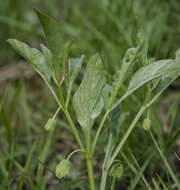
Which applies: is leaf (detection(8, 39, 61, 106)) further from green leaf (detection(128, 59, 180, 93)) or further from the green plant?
green leaf (detection(128, 59, 180, 93))

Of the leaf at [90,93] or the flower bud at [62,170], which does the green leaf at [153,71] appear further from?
the flower bud at [62,170]

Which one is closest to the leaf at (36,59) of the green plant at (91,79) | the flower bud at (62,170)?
the green plant at (91,79)

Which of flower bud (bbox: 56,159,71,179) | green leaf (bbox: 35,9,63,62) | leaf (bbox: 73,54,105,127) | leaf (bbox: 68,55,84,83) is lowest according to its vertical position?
flower bud (bbox: 56,159,71,179)

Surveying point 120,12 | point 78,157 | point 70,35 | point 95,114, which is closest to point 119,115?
point 95,114

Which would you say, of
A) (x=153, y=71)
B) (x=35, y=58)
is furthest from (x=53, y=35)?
(x=153, y=71)

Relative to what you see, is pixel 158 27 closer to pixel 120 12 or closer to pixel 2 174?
pixel 120 12

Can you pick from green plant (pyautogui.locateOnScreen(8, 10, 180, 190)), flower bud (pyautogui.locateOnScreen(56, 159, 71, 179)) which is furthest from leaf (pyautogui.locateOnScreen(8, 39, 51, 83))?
flower bud (pyautogui.locateOnScreen(56, 159, 71, 179))

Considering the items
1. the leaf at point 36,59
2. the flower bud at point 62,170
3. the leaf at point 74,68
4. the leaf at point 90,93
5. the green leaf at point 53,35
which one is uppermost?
the green leaf at point 53,35
